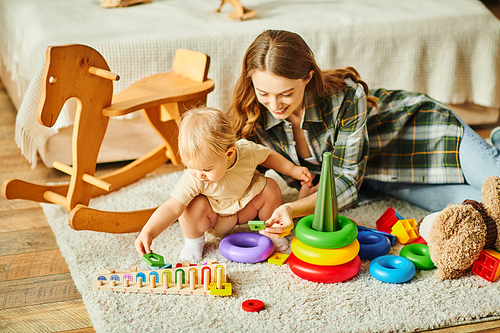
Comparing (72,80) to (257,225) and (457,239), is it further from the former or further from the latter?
(457,239)

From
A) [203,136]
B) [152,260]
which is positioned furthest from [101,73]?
[152,260]

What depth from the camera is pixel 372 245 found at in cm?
118

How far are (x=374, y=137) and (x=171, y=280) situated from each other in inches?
29.7

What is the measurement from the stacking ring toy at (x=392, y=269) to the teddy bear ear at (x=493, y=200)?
8.5 inches

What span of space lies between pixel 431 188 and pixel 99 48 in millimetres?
1173

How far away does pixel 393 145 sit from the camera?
146 cm

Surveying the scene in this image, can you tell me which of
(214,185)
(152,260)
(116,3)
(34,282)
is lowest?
(34,282)

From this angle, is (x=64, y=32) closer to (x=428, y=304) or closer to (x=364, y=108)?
(x=364, y=108)

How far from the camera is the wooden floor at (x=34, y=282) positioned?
973 mm

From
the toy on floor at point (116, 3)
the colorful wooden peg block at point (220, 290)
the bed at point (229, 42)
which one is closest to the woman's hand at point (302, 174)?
the colorful wooden peg block at point (220, 290)

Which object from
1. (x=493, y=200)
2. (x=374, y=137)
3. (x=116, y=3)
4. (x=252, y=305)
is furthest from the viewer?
(x=116, y=3)

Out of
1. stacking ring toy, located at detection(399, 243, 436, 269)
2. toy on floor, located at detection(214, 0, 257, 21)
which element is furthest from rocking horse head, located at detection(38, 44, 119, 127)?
stacking ring toy, located at detection(399, 243, 436, 269)

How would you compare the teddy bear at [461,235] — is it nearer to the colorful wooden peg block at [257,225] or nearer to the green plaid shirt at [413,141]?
the green plaid shirt at [413,141]

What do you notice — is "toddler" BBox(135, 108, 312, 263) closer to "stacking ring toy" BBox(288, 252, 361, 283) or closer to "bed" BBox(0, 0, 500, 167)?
"stacking ring toy" BBox(288, 252, 361, 283)
